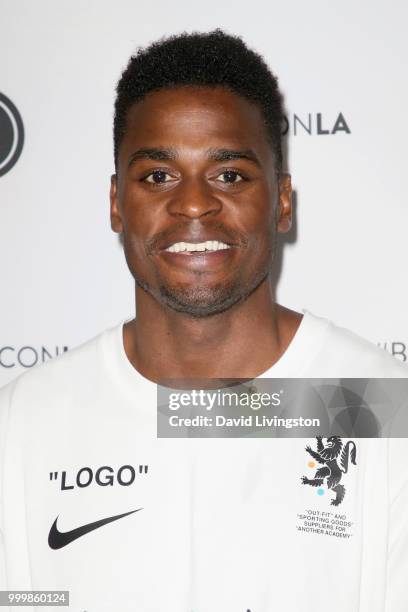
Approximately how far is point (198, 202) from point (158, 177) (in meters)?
0.12

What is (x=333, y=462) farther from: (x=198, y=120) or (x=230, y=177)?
(x=198, y=120)

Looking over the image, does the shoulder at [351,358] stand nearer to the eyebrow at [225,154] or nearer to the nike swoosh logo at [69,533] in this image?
the eyebrow at [225,154]

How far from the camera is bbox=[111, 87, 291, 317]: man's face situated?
1.48 meters

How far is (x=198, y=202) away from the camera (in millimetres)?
1451

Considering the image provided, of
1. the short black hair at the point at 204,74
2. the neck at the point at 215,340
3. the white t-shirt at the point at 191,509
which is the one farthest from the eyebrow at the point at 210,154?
the white t-shirt at the point at 191,509

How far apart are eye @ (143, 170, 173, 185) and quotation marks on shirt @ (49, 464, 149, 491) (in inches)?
21.8

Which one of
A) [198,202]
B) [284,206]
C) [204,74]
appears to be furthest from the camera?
[284,206]

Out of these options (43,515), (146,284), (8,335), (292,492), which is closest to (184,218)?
(146,284)

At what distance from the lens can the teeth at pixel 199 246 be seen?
58.2 inches

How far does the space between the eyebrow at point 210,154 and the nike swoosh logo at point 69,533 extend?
68 cm

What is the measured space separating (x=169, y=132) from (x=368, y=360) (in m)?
0.60

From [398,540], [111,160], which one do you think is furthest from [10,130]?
[398,540]

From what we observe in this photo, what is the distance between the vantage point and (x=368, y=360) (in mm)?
1614

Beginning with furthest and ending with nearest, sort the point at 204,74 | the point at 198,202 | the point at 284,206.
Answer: the point at 284,206
the point at 204,74
the point at 198,202
